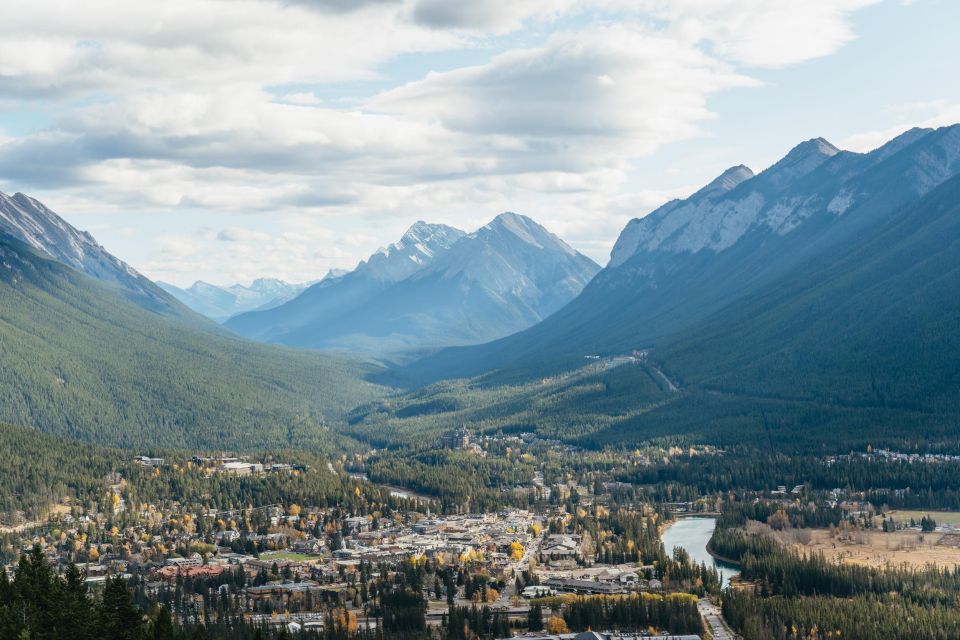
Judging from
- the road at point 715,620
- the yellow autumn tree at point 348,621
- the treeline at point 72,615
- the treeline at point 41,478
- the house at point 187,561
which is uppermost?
the treeline at point 41,478

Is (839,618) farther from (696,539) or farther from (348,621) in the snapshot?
(696,539)

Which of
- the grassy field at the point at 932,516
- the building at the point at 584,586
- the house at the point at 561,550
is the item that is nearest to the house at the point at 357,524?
the house at the point at 561,550

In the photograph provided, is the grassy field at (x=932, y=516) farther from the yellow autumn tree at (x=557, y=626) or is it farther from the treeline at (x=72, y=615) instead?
the treeline at (x=72, y=615)

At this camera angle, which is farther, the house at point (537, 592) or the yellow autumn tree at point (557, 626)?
the house at point (537, 592)

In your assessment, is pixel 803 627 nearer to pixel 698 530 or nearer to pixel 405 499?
pixel 698 530

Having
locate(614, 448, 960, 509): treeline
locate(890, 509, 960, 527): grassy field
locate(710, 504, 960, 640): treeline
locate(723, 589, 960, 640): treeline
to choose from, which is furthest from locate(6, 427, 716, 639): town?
locate(890, 509, 960, 527): grassy field

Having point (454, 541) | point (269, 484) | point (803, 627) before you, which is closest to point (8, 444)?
point (269, 484)

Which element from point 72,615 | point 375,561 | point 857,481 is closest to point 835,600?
point 375,561
